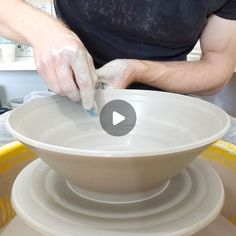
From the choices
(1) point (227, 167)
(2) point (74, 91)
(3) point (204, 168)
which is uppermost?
(2) point (74, 91)

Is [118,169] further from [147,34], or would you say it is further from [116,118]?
[147,34]

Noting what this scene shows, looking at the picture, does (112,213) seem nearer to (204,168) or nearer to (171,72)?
(204,168)

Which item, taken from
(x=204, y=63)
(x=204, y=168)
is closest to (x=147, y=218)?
(x=204, y=168)

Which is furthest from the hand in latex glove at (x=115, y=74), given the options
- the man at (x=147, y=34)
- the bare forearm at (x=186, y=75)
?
the bare forearm at (x=186, y=75)

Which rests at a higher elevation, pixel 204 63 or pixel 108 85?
pixel 108 85

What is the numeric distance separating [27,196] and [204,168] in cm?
34

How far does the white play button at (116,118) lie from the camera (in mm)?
753

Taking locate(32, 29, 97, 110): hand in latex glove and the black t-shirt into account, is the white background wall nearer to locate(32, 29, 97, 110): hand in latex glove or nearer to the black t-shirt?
the black t-shirt

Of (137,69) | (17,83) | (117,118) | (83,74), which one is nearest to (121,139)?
(117,118)

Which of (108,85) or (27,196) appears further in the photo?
(108,85)

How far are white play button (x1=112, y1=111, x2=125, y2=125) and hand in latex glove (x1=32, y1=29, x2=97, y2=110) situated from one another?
9cm

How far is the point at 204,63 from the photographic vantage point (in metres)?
1.23

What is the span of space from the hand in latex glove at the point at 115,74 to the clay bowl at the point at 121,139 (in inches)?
3.4

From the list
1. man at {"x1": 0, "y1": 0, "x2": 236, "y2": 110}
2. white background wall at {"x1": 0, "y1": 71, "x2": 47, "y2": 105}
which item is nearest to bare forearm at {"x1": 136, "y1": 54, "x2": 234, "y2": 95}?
man at {"x1": 0, "y1": 0, "x2": 236, "y2": 110}
